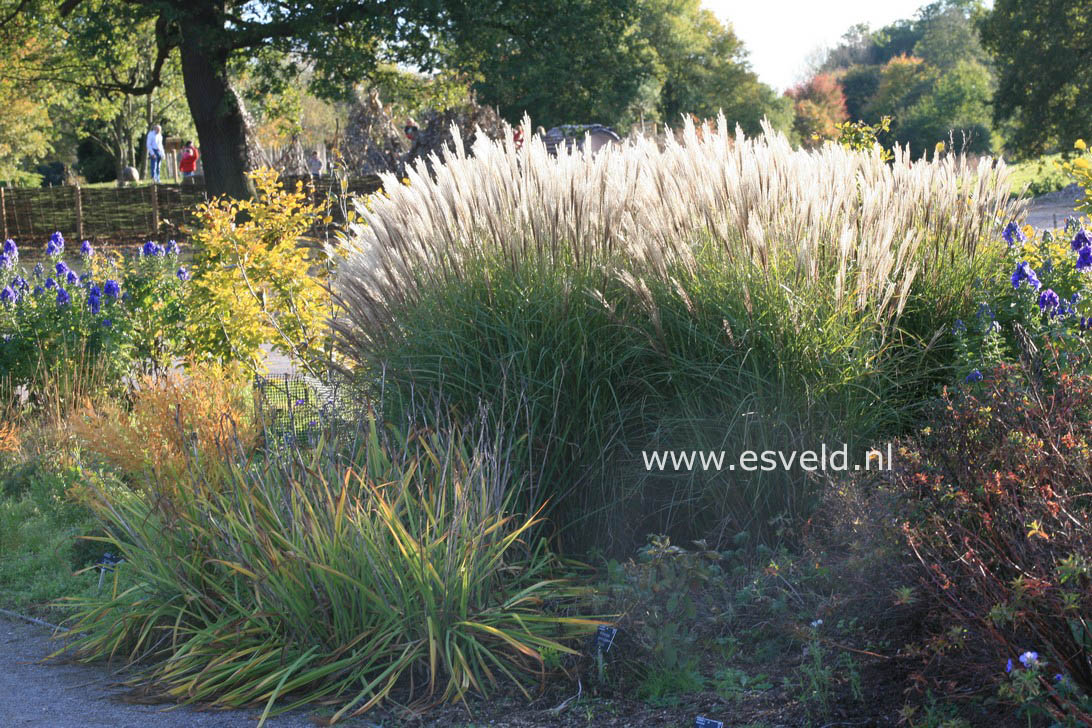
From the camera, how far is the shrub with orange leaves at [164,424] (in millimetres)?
5098

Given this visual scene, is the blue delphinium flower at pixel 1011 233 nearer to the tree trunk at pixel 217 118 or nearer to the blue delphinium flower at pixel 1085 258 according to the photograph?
the blue delphinium flower at pixel 1085 258

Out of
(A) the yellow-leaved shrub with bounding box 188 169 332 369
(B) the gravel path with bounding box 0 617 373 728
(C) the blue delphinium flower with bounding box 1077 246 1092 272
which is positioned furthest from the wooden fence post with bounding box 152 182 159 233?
(C) the blue delphinium flower with bounding box 1077 246 1092 272

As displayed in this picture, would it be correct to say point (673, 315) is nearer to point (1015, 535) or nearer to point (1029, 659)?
point (1015, 535)

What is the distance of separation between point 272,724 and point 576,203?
2.53 meters

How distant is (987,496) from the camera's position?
9.70 ft

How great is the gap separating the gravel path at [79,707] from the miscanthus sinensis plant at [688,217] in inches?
77.0

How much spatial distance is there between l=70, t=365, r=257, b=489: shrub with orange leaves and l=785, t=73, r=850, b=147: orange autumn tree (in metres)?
52.4

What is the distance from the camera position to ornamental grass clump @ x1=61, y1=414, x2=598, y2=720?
3.42 metres

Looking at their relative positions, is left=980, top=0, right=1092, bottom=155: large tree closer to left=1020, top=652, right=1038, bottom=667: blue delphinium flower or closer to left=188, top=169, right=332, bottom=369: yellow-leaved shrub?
left=188, top=169, right=332, bottom=369: yellow-leaved shrub

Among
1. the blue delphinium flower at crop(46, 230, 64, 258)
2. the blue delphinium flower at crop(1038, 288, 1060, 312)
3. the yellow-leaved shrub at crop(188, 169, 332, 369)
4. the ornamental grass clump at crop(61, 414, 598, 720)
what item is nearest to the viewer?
the ornamental grass clump at crop(61, 414, 598, 720)

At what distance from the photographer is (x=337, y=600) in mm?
3467

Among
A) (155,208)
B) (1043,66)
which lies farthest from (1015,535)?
(1043,66)

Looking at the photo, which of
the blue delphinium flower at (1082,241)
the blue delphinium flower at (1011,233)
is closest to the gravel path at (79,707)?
the blue delphinium flower at (1082,241)

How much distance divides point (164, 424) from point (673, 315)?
276 cm
